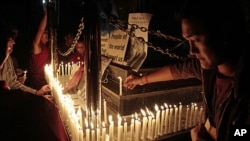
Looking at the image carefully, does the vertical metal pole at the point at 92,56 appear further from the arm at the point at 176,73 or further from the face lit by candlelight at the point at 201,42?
the face lit by candlelight at the point at 201,42

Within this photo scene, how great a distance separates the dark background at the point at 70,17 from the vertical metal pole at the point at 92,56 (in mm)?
516

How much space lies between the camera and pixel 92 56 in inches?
99.5

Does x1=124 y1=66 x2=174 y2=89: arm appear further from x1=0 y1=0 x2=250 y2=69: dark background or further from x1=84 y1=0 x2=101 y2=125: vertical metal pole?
x1=0 y1=0 x2=250 y2=69: dark background

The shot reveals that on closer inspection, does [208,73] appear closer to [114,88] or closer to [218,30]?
[218,30]

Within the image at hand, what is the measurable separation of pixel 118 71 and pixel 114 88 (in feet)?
1.33

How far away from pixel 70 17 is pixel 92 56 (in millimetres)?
10925

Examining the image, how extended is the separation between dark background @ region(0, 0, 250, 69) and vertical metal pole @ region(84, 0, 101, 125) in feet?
1.69

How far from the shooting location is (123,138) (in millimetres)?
2551

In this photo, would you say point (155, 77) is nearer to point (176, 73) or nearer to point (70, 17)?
point (176, 73)

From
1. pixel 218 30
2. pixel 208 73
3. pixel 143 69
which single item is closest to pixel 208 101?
pixel 208 73

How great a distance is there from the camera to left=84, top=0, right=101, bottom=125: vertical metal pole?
2456 millimetres

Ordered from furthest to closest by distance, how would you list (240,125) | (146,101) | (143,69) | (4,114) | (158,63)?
(158,63)
(143,69)
(146,101)
(4,114)
(240,125)

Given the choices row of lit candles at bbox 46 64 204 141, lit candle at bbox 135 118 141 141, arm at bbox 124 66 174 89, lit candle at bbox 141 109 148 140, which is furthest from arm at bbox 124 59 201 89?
lit candle at bbox 135 118 141 141

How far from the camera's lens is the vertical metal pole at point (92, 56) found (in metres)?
2.46
